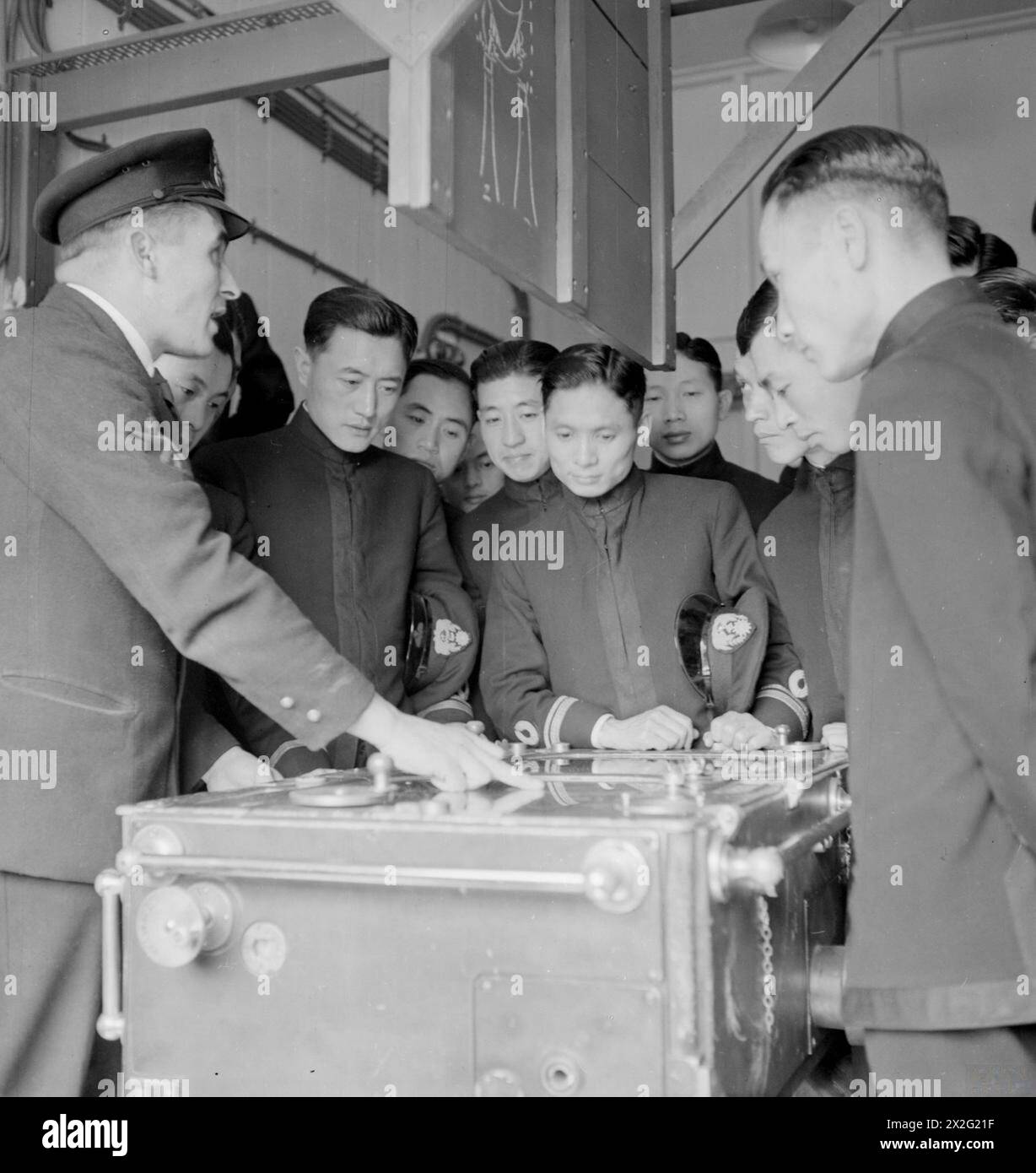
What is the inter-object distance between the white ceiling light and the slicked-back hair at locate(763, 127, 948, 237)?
2.78m

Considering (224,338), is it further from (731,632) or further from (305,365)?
(731,632)

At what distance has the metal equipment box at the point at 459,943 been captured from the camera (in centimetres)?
110

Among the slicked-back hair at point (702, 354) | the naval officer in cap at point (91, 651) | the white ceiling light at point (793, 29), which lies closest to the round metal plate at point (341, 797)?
the naval officer in cap at point (91, 651)

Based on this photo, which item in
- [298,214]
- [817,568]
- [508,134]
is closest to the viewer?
[508,134]

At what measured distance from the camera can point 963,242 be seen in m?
2.37

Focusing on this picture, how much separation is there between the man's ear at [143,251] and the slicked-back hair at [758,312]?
1.12 meters

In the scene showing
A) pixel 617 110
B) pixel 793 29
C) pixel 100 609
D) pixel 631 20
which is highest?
pixel 793 29

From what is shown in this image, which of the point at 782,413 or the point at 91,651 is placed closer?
the point at 91,651

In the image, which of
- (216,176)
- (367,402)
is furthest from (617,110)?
(216,176)

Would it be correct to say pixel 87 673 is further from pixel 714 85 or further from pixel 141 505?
pixel 714 85

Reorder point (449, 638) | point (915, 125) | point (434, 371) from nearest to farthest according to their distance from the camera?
point (449, 638) < point (434, 371) < point (915, 125)

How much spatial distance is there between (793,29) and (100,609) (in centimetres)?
325

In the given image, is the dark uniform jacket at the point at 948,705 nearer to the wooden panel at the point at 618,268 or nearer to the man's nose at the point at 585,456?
the wooden panel at the point at 618,268

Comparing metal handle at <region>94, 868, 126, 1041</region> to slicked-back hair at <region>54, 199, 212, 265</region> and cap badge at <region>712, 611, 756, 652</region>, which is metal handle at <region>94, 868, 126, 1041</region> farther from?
cap badge at <region>712, 611, 756, 652</region>
